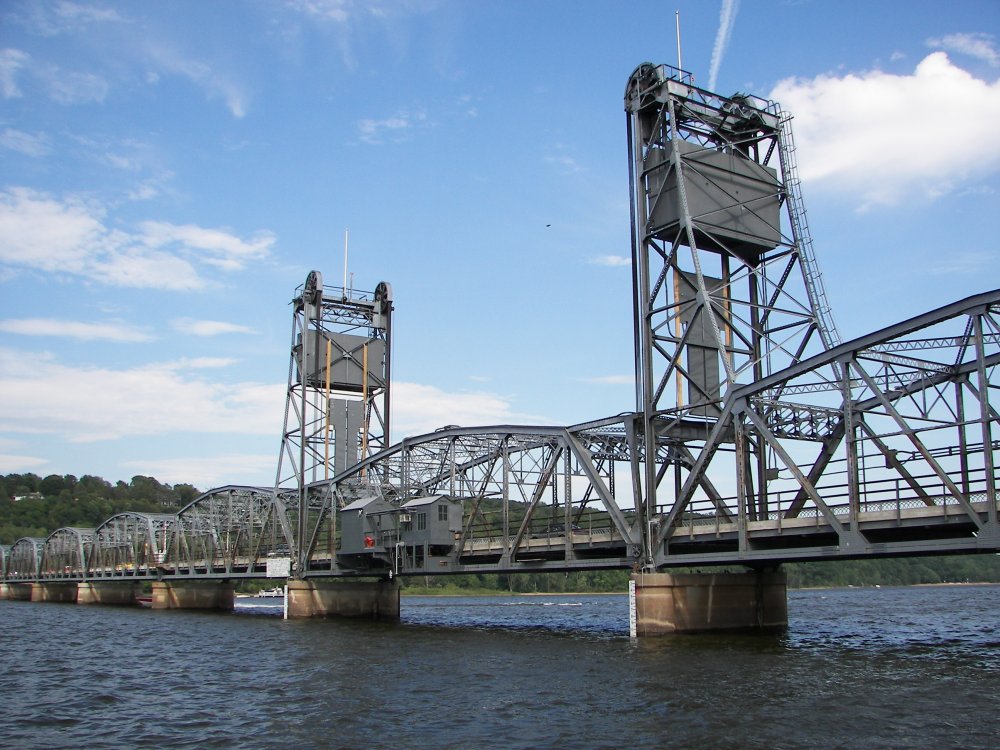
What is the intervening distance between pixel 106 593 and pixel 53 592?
65.4 ft

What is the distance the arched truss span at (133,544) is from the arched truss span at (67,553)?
2.15m

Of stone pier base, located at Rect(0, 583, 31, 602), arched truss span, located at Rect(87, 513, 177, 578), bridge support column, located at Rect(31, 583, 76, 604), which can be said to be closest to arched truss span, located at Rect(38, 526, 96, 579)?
bridge support column, located at Rect(31, 583, 76, 604)

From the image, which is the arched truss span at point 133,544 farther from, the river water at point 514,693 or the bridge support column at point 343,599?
the river water at point 514,693

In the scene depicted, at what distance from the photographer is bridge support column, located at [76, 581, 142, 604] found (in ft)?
415

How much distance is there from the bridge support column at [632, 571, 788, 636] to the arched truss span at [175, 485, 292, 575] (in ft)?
142

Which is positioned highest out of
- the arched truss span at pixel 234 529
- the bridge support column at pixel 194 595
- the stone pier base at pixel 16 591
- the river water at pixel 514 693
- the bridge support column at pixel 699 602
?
the arched truss span at pixel 234 529

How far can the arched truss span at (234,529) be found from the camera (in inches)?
3383

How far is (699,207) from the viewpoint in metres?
50.6

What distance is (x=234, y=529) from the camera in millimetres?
98500

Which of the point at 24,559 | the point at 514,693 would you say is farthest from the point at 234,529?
the point at 24,559

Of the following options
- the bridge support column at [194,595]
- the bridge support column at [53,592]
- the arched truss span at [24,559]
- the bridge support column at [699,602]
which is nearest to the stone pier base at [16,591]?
the arched truss span at [24,559]

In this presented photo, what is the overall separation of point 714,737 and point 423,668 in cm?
1780

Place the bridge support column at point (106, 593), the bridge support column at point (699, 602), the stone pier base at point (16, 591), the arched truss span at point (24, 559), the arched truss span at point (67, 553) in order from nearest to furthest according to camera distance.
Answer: the bridge support column at point (699, 602), the bridge support column at point (106, 593), the arched truss span at point (67, 553), the arched truss span at point (24, 559), the stone pier base at point (16, 591)

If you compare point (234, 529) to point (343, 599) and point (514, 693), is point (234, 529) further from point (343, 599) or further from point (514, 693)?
point (514, 693)
